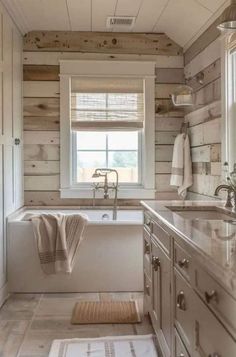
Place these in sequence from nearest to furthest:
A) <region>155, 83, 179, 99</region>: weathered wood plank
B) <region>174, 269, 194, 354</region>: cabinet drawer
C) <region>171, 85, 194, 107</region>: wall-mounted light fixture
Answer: <region>174, 269, 194, 354</region>: cabinet drawer
<region>171, 85, 194, 107</region>: wall-mounted light fixture
<region>155, 83, 179, 99</region>: weathered wood plank

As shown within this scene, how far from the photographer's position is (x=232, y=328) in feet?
3.56

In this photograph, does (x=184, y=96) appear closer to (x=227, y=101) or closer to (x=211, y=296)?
(x=227, y=101)

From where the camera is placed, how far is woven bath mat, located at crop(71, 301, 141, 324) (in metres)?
2.99

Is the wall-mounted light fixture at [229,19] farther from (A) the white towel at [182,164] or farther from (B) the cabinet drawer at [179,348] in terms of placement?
(A) the white towel at [182,164]

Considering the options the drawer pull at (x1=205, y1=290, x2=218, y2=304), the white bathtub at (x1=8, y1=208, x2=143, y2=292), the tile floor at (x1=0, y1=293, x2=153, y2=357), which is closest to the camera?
the drawer pull at (x1=205, y1=290, x2=218, y2=304)

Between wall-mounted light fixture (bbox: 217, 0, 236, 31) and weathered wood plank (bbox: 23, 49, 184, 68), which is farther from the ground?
weathered wood plank (bbox: 23, 49, 184, 68)

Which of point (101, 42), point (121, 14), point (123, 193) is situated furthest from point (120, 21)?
point (123, 193)

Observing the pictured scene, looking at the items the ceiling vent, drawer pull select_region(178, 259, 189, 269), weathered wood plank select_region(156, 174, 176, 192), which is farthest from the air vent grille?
drawer pull select_region(178, 259, 189, 269)

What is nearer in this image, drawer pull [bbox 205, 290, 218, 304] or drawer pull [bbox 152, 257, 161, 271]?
drawer pull [bbox 205, 290, 218, 304]

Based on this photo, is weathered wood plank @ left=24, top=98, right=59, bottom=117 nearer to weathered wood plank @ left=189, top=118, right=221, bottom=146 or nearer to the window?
the window

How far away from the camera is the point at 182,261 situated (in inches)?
67.3

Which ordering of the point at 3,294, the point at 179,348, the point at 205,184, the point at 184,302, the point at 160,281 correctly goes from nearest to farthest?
the point at 184,302 → the point at 179,348 → the point at 160,281 → the point at 3,294 → the point at 205,184

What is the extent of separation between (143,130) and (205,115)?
36.1 inches

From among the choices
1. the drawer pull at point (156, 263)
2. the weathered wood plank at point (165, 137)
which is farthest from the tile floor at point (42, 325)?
the weathered wood plank at point (165, 137)
